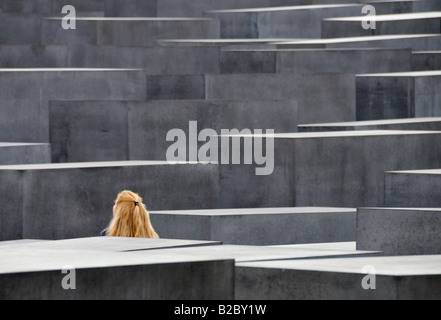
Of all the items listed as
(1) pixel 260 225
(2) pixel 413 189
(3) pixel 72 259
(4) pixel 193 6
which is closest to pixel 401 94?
(2) pixel 413 189

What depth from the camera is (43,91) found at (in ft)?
44.3

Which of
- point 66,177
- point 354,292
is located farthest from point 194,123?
point 354,292

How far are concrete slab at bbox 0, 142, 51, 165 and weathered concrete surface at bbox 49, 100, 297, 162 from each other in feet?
2.47

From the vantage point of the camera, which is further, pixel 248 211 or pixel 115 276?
pixel 248 211

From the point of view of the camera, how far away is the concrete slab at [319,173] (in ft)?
34.6

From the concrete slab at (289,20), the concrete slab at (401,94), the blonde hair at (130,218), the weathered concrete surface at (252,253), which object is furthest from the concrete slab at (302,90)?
the weathered concrete surface at (252,253)

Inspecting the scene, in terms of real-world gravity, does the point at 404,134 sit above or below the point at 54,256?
above

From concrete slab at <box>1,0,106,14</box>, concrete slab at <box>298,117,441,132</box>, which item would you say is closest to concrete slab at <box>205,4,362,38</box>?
concrete slab at <box>1,0,106,14</box>

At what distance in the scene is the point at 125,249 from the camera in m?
6.05

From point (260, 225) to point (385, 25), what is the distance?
10.0 meters

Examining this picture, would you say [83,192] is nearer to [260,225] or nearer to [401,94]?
[260,225]

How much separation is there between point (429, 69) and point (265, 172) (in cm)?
618
